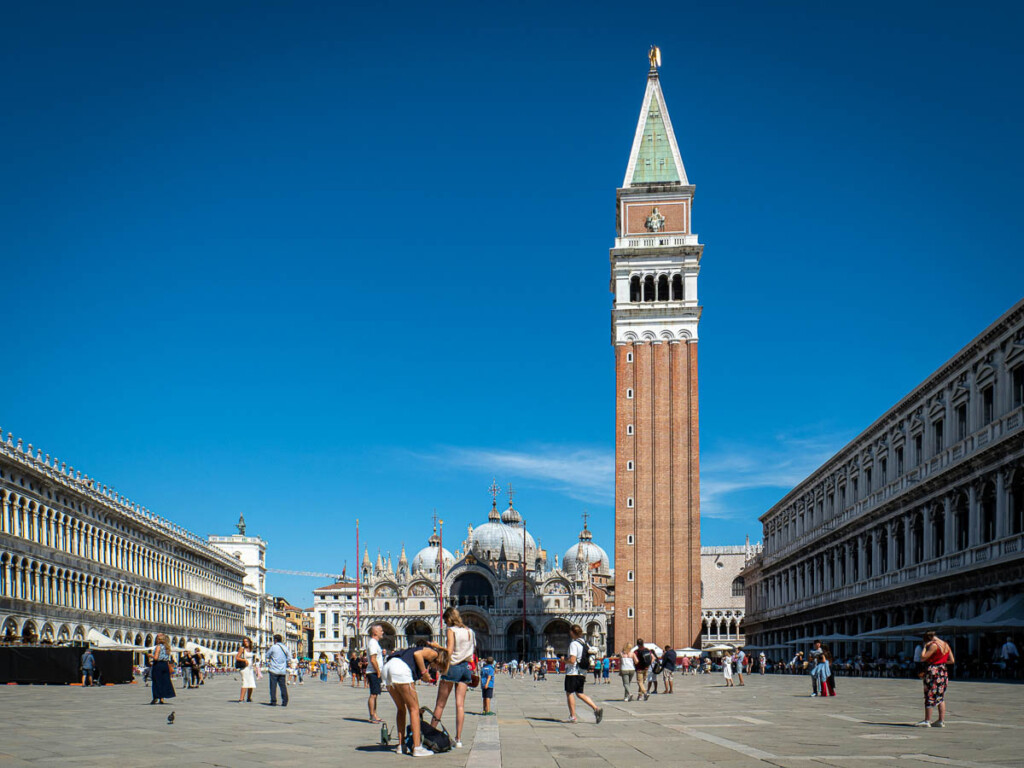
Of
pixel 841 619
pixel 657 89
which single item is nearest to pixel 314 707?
pixel 841 619

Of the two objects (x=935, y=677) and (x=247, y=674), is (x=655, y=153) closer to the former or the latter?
(x=247, y=674)

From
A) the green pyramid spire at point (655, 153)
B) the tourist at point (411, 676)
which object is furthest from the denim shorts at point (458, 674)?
the green pyramid spire at point (655, 153)

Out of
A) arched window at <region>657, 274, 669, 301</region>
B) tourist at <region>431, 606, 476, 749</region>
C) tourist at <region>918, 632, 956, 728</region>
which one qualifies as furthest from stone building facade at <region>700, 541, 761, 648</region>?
tourist at <region>431, 606, 476, 749</region>

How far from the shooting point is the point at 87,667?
120 feet

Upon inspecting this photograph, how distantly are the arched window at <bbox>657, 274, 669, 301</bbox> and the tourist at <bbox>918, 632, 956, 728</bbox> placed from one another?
203 ft

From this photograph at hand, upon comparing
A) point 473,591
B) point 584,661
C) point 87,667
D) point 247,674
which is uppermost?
point 584,661

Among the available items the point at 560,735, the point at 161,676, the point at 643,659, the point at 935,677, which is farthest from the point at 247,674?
the point at 935,677

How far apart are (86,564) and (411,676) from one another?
52.4 meters

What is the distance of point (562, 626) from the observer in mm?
110750

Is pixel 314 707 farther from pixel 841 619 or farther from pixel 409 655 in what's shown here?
pixel 841 619

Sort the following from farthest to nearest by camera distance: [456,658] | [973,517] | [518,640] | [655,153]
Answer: [518,640], [655,153], [973,517], [456,658]

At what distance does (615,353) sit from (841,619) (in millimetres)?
26626

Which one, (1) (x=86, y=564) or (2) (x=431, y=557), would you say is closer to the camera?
(1) (x=86, y=564)

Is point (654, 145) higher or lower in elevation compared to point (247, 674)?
higher
